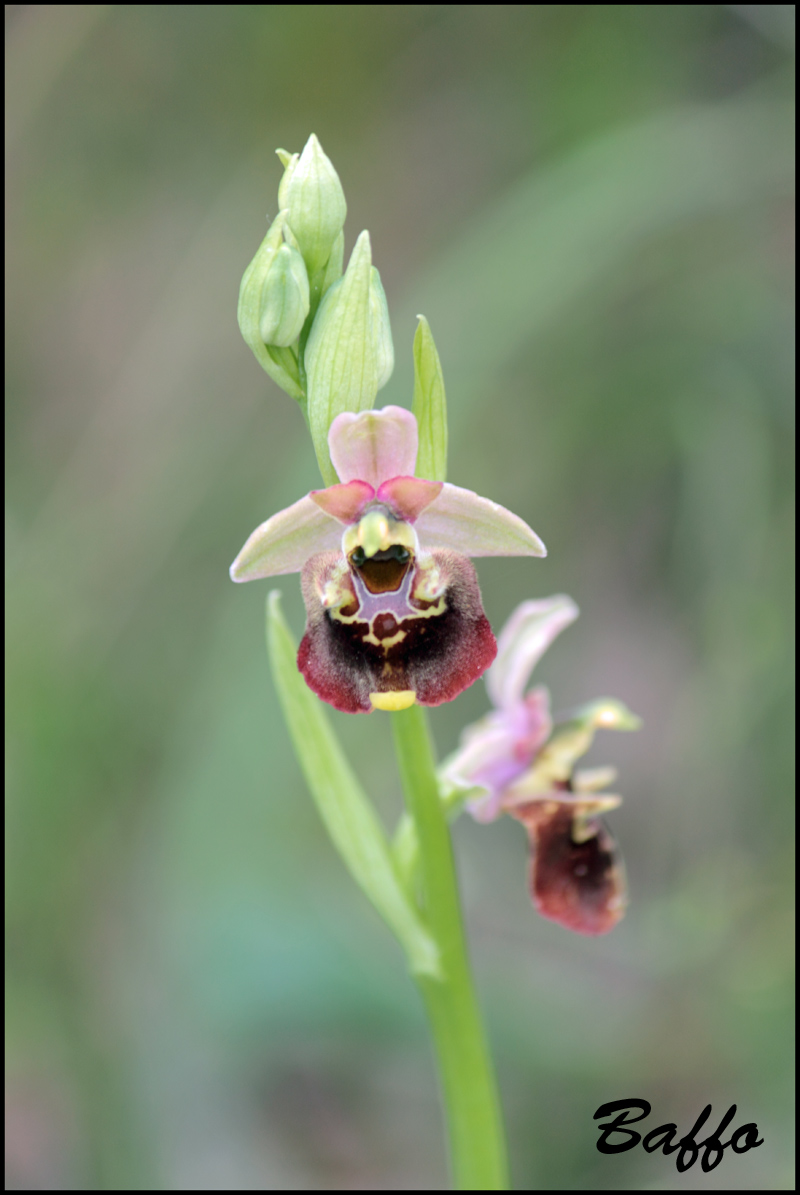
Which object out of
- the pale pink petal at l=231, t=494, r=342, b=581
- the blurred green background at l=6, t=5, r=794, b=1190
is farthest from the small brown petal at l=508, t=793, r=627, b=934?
the blurred green background at l=6, t=5, r=794, b=1190

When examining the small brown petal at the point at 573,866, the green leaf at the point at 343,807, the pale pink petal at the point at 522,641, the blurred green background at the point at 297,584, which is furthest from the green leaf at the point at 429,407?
the blurred green background at the point at 297,584

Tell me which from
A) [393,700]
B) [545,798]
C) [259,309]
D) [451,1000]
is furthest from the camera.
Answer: [545,798]

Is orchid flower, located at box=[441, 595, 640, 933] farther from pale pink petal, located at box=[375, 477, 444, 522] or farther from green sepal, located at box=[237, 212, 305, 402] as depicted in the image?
green sepal, located at box=[237, 212, 305, 402]

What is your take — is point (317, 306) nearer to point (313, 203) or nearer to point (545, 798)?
point (313, 203)

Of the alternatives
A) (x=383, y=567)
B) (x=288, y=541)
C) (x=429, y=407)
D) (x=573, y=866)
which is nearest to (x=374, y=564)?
(x=383, y=567)

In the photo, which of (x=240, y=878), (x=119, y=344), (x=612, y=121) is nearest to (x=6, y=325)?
(x=119, y=344)
